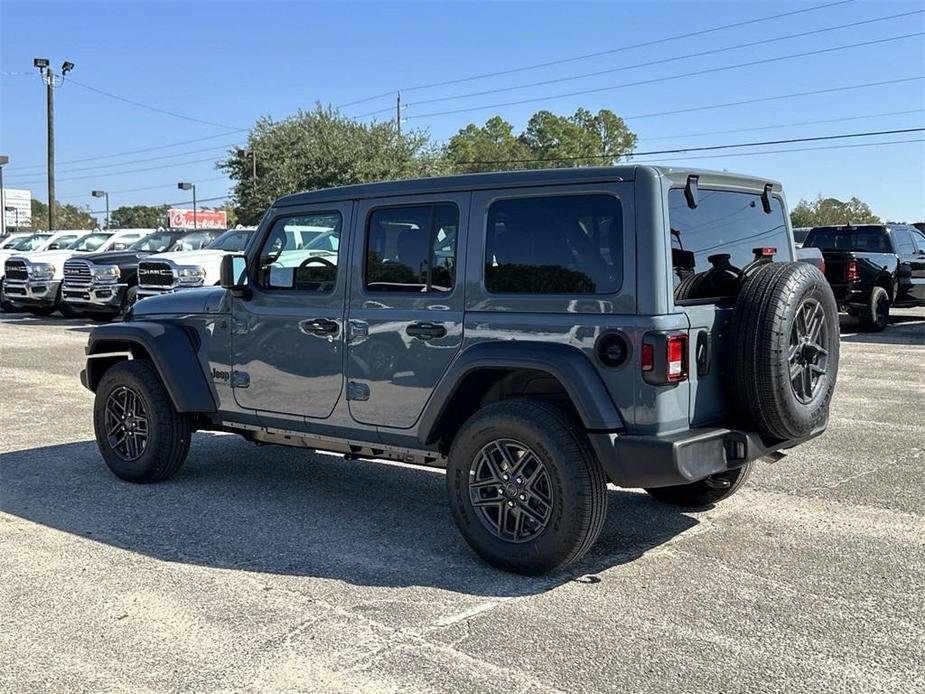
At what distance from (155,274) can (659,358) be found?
14.2 meters

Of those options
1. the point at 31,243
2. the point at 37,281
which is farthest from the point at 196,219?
the point at 37,281

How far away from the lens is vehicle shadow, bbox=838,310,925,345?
15.7m

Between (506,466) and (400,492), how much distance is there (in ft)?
5.67

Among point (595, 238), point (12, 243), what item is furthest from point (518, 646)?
point (12, 243)

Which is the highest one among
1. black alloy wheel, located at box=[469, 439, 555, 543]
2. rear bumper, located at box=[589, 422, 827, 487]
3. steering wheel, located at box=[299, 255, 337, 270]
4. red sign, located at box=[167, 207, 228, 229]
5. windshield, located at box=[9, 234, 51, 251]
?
red sign, located at box=[167, 207, 228, 229]

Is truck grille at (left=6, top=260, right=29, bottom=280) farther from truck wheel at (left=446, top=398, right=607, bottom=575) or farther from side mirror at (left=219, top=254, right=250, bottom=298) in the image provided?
truck wheel at (left=446, top=398, right=607, bottom=575)

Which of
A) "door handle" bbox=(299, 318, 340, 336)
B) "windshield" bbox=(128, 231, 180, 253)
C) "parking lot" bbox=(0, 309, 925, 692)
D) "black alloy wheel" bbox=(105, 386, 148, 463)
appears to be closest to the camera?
"parking lot" bbox=(0, 309, 925, 692)

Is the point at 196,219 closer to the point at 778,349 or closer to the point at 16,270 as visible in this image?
the point at 16,270

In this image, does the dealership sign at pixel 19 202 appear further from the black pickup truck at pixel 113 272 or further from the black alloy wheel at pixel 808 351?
the black alloy wheel at pixel 808 351

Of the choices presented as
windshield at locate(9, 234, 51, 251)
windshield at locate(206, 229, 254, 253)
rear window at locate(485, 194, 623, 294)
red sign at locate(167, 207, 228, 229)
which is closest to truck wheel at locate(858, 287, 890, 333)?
windshield at locate(206, 229, 254, 253)

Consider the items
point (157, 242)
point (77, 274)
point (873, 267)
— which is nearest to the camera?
point (873, 267)

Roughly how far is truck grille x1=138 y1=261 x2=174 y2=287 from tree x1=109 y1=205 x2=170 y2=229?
101 m

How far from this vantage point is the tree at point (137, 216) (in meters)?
116

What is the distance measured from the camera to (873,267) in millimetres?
16688
